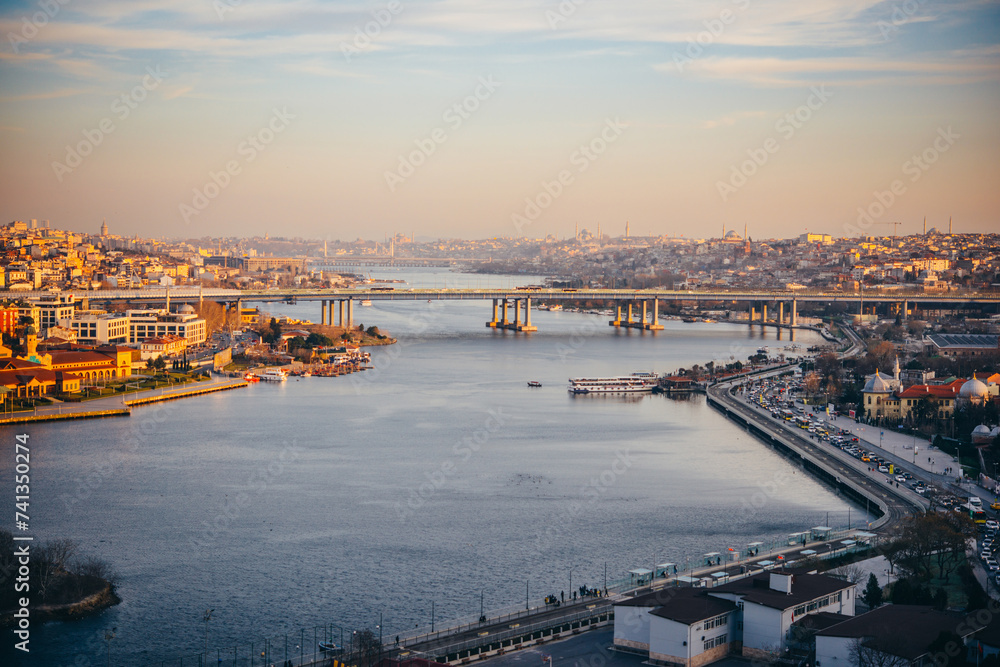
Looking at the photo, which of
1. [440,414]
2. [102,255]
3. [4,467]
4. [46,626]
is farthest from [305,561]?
[102,255]

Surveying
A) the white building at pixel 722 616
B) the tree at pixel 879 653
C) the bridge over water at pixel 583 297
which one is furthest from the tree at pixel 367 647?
the bridge over water at pixel 583 297

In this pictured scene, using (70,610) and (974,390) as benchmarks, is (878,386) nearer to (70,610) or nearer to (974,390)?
(974,390)

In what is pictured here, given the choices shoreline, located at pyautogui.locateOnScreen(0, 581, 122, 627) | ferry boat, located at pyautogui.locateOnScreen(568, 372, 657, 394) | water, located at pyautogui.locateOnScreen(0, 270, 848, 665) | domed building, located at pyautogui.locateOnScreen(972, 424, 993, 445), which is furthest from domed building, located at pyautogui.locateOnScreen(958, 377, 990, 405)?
shoreline, located at pyautogui.locateOnScreen(0, 581, 122, 627)

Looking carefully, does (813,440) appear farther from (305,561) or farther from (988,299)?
(988,299)

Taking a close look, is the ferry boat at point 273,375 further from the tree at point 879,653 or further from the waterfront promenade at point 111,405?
the tree at point 879,653

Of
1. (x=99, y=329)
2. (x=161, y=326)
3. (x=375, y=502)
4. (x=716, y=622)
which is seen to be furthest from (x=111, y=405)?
(x=716, y=622)
